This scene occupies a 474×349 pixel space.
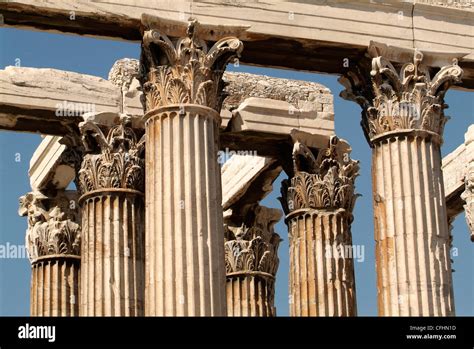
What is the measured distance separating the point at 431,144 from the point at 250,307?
1070 cm

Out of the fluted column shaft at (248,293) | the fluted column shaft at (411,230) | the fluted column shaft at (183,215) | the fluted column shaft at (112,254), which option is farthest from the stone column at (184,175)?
the fluted column shaft at (248,293)

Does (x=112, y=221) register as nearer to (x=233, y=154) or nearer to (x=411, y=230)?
(x=233, y=154)

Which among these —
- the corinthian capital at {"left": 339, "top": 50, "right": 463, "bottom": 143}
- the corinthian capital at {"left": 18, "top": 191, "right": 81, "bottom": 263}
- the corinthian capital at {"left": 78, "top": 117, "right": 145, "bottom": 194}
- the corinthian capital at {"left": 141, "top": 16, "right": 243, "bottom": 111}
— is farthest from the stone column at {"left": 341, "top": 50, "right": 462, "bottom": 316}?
the corinthian capital at {"left": 18, "top": 191, "right": 81, "bottom": 263}

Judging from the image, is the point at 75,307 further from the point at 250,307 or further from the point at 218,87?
the point at 218,87

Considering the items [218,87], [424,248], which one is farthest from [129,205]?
[424,248]

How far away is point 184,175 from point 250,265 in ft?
40.2

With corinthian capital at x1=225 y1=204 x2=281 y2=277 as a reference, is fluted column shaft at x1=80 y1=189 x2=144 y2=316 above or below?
below

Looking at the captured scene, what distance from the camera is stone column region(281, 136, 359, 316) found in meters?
41.9

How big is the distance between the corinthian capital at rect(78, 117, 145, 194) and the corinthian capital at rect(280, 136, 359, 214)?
163 inches

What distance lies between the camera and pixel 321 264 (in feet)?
Answer: 139

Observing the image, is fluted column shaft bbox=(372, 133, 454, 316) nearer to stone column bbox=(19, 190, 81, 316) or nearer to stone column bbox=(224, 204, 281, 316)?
stone column bbox=(224, 204, 281, 316)

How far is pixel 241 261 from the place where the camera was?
155 ft

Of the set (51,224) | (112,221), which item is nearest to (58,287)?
(51,224)

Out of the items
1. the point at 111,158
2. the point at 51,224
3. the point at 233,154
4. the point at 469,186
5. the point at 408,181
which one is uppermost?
the point at 233,154
